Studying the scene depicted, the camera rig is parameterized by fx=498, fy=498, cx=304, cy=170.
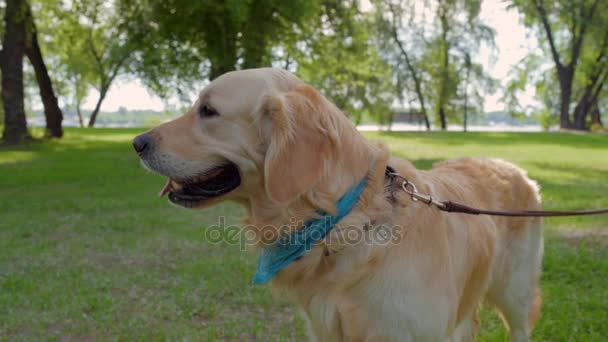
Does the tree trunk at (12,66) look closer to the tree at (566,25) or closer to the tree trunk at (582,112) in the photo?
the tree at (566,25)

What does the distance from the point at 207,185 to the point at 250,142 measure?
0.36 meters

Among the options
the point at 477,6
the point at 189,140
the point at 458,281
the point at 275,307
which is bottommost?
the point at 275,307

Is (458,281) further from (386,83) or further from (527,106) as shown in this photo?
(527,106)

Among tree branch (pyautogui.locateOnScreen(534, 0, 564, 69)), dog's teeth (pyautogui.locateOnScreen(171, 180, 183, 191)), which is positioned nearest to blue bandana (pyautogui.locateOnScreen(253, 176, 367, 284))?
dog's teeth (pyautogui.locateOnScreen(171, 180, 183, 191))

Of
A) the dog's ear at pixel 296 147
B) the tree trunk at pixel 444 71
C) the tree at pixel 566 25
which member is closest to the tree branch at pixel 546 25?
the tree at pixel 566 25

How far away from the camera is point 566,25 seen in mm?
36750

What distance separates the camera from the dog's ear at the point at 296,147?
2336 mm

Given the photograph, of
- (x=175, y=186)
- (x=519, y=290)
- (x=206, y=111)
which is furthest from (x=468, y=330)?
(x=206, y=111)

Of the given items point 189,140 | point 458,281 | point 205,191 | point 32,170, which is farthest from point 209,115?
point 32,170

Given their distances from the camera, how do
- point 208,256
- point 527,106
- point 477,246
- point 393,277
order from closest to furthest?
point 393,277, point 477,246, point 208,256, point 527,106

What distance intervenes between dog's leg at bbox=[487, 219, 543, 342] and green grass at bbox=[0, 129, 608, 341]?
33 cm

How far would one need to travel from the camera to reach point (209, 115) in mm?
2672

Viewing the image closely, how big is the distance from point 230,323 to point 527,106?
5627cm

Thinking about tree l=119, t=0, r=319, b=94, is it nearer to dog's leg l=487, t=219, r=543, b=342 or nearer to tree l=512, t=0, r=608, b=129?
dog's leg l=487, t=219, r=543, b=342
